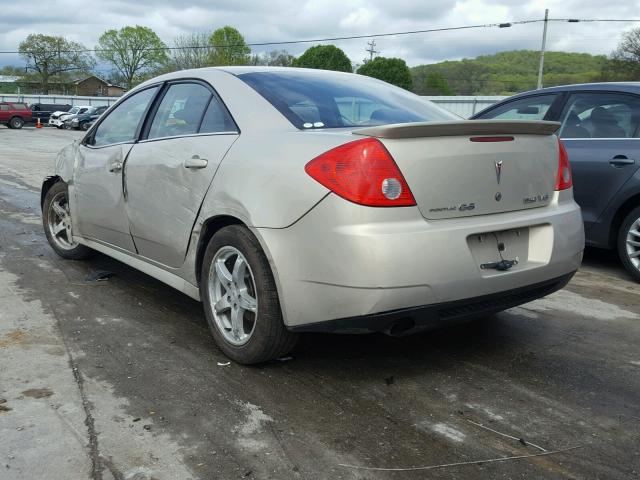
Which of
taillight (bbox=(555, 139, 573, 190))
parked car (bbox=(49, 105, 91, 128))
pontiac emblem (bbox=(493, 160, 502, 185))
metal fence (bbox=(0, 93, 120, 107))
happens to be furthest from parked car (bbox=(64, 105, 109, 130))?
pontiac emblem (bbox=(493, 160, 502, 185))

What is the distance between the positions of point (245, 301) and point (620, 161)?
3639 millimetres

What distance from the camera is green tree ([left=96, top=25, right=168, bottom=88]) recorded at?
89250 millimetres

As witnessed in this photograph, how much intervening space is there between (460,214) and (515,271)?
0.43 metres

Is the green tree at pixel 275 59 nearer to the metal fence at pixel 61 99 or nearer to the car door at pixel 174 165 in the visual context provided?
the metal fence at pixel 61 99

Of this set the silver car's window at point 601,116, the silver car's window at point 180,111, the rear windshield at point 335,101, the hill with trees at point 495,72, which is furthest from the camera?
the hill with trees at point 495,72

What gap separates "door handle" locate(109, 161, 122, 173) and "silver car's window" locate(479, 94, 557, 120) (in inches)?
142

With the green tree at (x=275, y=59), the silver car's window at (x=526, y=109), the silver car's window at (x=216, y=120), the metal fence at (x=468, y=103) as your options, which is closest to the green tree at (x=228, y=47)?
the green tree at (x=275, y=59)

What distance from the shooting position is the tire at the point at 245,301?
3.12 meters

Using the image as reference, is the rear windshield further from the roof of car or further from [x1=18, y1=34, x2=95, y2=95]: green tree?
[x1=18, y1=34, x2=95, y2=95]: green tree

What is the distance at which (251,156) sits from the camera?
3.22 metres

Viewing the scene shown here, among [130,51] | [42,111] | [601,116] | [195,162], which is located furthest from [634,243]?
[130,51]

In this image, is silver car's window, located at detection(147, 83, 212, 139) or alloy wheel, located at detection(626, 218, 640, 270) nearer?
silver car's window, located at detection(147, 83, 212, 139)

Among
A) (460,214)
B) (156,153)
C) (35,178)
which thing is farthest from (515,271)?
(35,178)

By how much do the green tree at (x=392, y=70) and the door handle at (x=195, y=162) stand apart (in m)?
64.2
